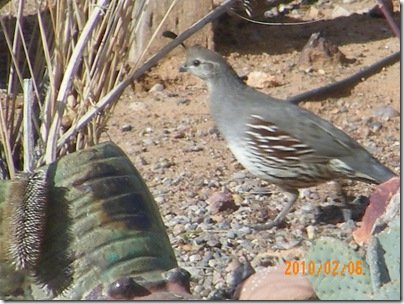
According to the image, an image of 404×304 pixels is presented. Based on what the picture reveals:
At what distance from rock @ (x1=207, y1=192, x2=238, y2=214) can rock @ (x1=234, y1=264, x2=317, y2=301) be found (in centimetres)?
152

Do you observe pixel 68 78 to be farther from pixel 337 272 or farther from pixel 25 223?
pixel 337 272

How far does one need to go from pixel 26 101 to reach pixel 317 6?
5.00m

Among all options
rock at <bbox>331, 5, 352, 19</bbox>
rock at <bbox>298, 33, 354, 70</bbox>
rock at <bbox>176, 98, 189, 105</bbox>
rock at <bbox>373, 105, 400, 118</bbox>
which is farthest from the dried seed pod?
rock at <bbox>331, 5, 352, 19</bbox>

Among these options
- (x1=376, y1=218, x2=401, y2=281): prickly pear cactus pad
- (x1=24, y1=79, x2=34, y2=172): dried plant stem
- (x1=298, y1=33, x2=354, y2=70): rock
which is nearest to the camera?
(x1=376, y1=218, x2=401, y2=281): prickly pear cactus pad

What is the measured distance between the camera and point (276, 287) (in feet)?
12.4

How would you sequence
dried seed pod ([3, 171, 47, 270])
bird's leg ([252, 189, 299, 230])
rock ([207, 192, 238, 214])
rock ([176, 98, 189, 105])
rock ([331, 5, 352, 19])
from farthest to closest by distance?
rock ([331, 5, 352, 19])
rock ([176, 98, 189, 105])
rock ([207, 192, 238, 214])
bird's leg ([252, 189, 299, 230])
dried seed pod ([3, 171, 47, 270])

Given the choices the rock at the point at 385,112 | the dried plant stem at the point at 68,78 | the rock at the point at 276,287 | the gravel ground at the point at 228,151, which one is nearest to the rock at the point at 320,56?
the gravel ground at the point at 228,151

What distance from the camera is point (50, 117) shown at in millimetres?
4242

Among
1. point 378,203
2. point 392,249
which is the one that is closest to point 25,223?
point 392,249

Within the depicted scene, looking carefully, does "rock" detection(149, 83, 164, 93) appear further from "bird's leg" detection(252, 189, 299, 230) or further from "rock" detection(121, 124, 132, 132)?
"bird's leg" detection(252, 189, 299, 230)

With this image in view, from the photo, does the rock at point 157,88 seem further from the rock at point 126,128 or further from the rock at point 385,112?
the rock at point 385,112

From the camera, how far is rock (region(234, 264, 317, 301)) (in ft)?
12.2

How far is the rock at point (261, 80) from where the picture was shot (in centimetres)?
712

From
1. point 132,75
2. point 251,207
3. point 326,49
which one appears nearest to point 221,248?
point 251,207
